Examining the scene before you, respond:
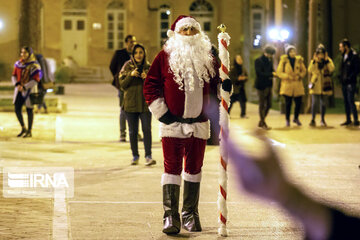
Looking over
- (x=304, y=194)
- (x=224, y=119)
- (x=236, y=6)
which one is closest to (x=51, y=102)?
(x=304, y=194)

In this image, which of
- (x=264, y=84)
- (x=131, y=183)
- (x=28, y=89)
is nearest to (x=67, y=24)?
(x=264, y=84)

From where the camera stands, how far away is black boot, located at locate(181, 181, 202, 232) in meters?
8.20

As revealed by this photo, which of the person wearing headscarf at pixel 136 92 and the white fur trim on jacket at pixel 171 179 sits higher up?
the person wearing headscarf at pixel 136 92

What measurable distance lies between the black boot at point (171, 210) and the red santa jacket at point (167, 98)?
51cm

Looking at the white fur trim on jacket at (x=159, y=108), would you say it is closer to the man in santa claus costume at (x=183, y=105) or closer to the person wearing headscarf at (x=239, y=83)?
the man in santa claus costume at (x=183, y=105)

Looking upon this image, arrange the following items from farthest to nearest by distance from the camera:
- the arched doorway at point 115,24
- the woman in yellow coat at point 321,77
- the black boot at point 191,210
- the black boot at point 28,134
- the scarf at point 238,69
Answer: the arched doorway at point 115,24 < the scarf at point 238,69 < the woman in yellow coat at point 321,77 < the black boot at point 28,134 < the black boot at point 191,210

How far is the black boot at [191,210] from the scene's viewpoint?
8.20m

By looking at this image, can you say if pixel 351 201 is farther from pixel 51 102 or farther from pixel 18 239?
pixel 51 102

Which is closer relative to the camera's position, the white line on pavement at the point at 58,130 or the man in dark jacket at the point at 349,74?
the white line on pavement at the point at 58,130

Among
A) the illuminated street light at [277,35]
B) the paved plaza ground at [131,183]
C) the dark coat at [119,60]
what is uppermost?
the illuminated street light at [277,35]

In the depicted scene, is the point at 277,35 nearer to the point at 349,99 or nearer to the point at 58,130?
the point at 349,99

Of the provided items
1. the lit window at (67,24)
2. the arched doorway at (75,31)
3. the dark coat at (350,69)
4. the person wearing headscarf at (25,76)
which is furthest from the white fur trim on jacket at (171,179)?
the lit window at (67,24)

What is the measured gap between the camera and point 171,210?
814 centimetres

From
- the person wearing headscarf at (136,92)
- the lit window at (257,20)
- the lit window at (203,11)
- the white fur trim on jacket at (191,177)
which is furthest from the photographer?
the lit window at (257,20)
